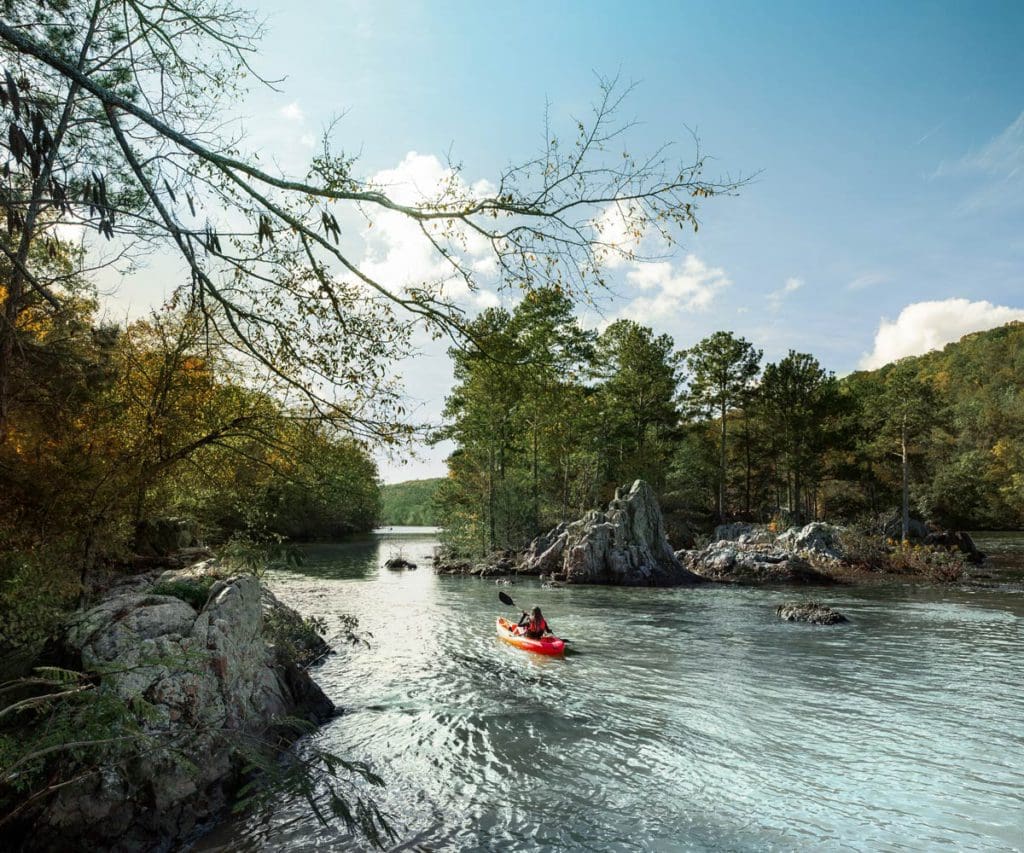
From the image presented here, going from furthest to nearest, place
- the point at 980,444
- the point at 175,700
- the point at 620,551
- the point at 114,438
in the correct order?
1. the point at 980,444
2. the point at 620,551
3. the point at 114,438
4. the point at 175,700

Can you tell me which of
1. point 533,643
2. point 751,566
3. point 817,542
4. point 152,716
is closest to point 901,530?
point 817,542

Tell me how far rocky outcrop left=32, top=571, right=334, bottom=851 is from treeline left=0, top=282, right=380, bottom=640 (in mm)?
2011

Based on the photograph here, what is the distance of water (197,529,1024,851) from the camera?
657 centimetres

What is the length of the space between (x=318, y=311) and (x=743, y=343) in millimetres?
44015

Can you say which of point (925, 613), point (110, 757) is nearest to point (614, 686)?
point (110, 757)

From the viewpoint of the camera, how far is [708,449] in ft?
171

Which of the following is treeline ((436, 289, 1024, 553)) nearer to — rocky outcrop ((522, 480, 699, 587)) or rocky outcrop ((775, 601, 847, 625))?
rocky outcrop ((522, 480, 699, 587))

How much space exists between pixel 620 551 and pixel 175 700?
23.6 metres

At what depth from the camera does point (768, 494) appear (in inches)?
2137

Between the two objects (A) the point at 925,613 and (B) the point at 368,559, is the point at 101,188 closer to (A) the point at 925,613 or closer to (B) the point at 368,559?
(A) the point at 925,613

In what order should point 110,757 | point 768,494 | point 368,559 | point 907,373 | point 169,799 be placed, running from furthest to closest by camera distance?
point 768,494
point 368,559
point 907,373
point 169,799
point 110,757

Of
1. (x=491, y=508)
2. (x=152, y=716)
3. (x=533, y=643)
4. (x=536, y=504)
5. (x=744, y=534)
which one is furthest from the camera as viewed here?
(x=744, y=534)

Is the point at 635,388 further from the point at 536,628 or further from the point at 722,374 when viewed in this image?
the point at 536,628

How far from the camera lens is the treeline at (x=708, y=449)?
38.2 metres
